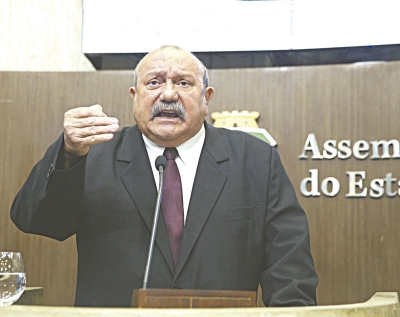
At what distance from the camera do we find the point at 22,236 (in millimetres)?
4445

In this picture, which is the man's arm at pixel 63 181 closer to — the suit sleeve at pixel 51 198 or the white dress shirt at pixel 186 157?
the suit sleeve at pixel 51 198

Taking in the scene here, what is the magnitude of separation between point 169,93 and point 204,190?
0.36 meters

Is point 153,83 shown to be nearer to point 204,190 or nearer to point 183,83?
point 183,83

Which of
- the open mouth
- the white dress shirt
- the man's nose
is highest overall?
the man's nose

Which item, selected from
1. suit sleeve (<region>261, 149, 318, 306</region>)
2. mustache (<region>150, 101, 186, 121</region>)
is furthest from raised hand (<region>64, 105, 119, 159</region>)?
suit sleeve (<region>261, 149, 318, 306</region>)

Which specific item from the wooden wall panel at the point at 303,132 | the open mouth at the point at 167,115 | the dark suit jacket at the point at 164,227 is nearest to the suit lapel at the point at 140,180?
the dark suit jacket at the point at 164,227

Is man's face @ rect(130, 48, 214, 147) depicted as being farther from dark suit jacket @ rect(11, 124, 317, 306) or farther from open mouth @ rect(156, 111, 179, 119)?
dark suit jacket @ rect(11, 124, 317, 306)

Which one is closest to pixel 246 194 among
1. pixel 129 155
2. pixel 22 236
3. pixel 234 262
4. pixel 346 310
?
pixel 234 262

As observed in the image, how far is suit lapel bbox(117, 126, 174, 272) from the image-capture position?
220 centimetres

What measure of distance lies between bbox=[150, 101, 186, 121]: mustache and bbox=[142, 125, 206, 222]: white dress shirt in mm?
132

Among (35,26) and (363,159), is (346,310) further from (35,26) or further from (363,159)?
(35,26)

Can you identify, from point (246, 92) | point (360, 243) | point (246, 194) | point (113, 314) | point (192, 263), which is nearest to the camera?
point (113, 314)

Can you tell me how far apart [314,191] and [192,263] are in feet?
7.07

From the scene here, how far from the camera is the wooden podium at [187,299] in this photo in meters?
1.41
